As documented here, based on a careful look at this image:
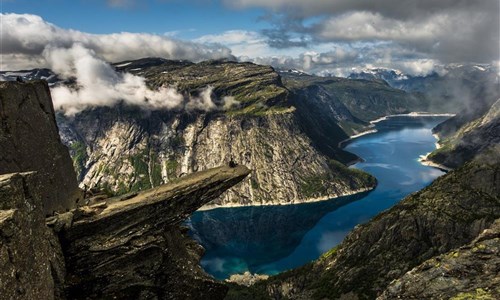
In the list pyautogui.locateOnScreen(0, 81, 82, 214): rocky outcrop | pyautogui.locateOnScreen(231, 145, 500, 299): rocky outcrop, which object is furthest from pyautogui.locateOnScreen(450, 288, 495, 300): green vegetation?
pyautogui.locateOnScreen(231, 145, 500, 299): rocky outcrop

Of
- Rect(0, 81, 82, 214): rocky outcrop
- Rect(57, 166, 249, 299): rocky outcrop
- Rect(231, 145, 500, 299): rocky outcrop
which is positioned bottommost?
Rect(231, 145, 500, 299): rocky outcrop

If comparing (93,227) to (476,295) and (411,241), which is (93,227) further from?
(411,241)

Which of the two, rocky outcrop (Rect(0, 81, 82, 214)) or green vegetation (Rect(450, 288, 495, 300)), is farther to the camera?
rocky outcrop (Rect(0, 81, 82, 214))

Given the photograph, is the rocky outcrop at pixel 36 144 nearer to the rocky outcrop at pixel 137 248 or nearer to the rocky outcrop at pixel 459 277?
the rocky outcrop at pixel 137 248

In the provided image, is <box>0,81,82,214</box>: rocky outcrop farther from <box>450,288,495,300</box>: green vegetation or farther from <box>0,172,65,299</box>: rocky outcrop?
<box>450,288,495,300</box>: green vegetation

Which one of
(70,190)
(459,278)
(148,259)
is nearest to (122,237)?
(148,259)

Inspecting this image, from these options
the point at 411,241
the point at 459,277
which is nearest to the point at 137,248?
the point at 459,277
